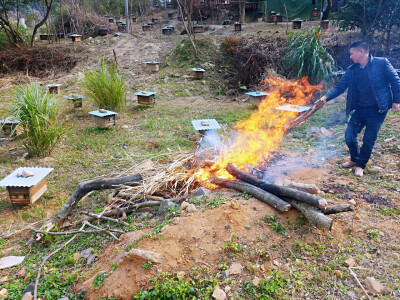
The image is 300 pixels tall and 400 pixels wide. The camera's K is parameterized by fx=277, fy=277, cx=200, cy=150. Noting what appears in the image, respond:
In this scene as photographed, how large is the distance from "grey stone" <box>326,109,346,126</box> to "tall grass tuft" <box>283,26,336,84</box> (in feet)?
6.41

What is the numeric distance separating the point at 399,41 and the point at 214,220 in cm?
1096

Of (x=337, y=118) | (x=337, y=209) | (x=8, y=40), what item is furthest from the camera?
(x=8, y=40)

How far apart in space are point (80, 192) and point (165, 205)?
1238mm

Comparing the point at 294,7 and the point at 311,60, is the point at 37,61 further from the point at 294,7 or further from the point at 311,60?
the point at 294,7

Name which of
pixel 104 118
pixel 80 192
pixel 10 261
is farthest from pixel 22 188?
pixel 104 118

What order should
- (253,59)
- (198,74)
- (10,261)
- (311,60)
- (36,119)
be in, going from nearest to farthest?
1. (10,261)
2. (36,119)
3. (311,60)
4. (253,59)
5. (198,74)

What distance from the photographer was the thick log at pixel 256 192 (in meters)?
2.88

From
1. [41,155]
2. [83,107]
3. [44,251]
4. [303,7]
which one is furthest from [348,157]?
[303,7]

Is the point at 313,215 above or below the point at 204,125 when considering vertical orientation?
below

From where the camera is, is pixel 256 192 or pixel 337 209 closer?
pixel 337 209

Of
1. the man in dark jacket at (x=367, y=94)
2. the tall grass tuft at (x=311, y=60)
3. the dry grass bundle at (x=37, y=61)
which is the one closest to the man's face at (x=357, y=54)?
the man in dark jacket at (x=367, y=94)

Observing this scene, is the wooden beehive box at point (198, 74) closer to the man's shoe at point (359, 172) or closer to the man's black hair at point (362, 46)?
the man's black hair at point (362, 46)

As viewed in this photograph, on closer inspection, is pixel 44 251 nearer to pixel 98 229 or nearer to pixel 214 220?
pixel 98 229

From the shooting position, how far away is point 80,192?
12.3 ft
